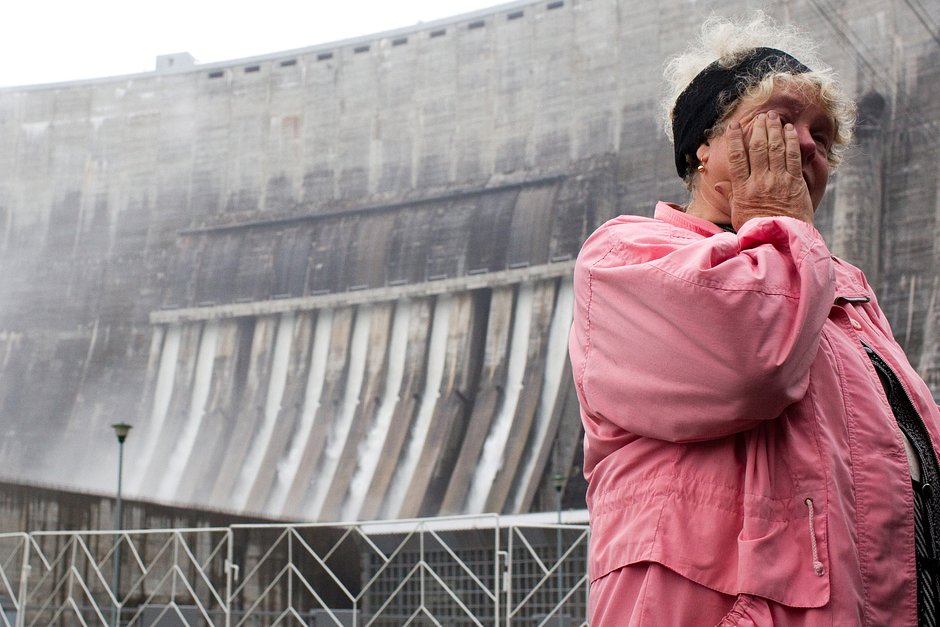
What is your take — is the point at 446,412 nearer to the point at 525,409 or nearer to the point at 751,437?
the point at 525,409

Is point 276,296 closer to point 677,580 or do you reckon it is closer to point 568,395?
point 568,395

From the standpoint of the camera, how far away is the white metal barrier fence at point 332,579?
543cm

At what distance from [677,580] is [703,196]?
0.42 m

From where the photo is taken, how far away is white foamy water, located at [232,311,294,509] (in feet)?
60.1

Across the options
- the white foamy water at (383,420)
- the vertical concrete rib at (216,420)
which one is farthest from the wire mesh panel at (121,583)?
the vertical concrete rib at (216,420)

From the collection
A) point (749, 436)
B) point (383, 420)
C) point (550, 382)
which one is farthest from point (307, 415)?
point (749, 436)

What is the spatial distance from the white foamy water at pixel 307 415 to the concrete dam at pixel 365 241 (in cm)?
3

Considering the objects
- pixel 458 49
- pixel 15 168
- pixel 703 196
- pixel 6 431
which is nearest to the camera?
pixel 703 196

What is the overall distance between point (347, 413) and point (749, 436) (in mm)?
17425

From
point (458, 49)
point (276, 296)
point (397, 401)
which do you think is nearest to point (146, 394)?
point (276, 296)

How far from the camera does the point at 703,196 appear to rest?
135 cm

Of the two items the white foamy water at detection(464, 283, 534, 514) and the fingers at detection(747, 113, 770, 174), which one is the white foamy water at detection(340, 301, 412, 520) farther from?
the fingers at detection(747, 113, 770, 174)

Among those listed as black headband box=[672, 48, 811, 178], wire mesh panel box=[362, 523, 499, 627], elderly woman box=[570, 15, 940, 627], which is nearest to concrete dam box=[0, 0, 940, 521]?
wire mesh panel box=[362, 523, 499, 627]

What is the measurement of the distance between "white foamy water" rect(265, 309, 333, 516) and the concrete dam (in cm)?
3
